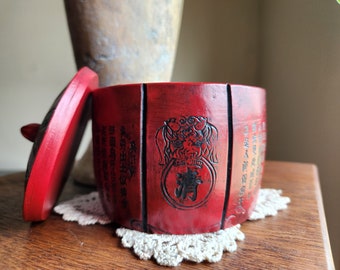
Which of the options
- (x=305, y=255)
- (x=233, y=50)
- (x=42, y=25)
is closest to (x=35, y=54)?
(x=42, y=25)

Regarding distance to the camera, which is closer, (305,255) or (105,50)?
(305,255)

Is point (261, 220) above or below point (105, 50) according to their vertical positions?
below

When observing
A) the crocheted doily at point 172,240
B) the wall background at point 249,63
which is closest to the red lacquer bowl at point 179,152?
the crocheted doily at point 172,240

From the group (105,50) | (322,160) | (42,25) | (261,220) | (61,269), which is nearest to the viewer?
(61,269)

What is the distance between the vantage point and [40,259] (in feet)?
0.97

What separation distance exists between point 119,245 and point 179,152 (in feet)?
0.42

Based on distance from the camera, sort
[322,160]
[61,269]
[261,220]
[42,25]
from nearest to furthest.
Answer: [61,269], [261,220], [322,160], [42,25]

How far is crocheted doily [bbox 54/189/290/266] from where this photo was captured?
0.29 metres

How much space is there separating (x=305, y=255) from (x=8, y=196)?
48cm

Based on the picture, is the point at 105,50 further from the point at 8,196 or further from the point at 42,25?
the point at 42,25

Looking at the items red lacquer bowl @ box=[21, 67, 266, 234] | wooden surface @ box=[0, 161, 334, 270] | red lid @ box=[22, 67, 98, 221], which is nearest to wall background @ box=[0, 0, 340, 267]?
wooden surface @ box=[0, 161, 334, 270]

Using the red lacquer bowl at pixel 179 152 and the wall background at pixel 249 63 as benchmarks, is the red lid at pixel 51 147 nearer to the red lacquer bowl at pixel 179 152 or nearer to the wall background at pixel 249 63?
the red lacquer bowl at pixel 179 152

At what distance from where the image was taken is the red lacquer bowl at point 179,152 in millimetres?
315

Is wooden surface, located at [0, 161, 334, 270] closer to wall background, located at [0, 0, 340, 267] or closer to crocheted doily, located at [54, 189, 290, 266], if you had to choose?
crocheted doily, located at [54, 189, 290, 266]
